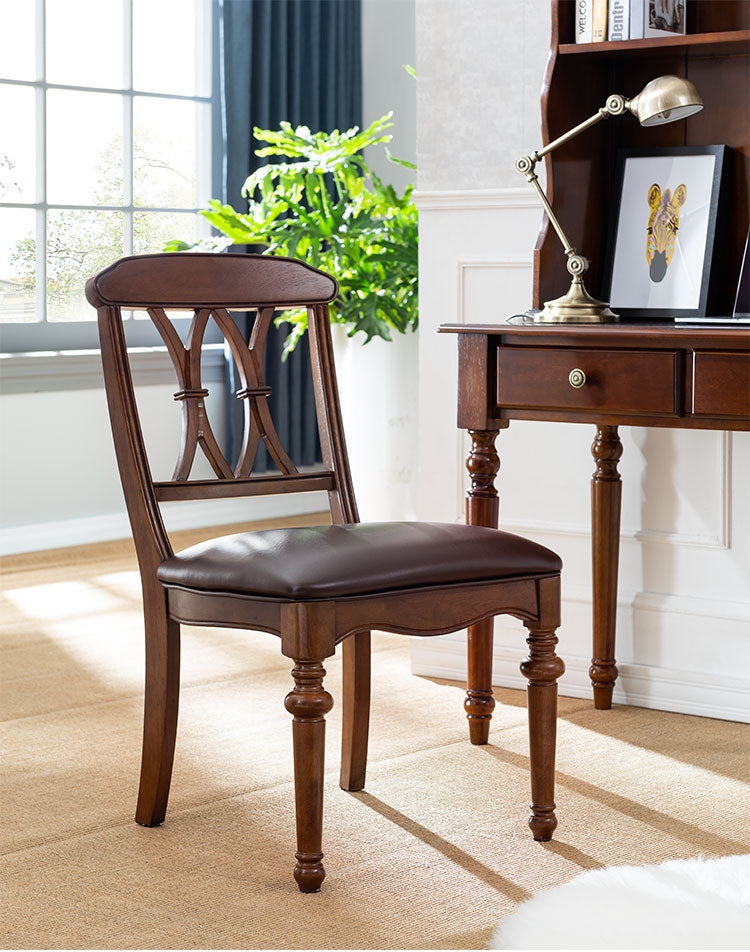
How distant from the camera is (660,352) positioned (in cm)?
197

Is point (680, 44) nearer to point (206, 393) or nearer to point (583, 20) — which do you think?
point (583, 20)

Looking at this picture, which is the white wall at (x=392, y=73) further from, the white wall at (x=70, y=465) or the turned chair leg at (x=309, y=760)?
the turned chair leg at (x=309, y=760)

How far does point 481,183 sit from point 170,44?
7.66 feet

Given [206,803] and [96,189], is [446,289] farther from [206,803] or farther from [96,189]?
[96,189]

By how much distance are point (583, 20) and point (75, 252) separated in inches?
99.3

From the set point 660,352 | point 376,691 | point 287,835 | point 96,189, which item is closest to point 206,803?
point 287,835

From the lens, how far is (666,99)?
2.13 m

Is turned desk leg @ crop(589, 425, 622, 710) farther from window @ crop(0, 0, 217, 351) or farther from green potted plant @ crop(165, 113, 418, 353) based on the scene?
window @ crop(0, 0, 217, 351)

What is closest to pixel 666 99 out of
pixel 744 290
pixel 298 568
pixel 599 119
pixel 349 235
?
pixel 599 119

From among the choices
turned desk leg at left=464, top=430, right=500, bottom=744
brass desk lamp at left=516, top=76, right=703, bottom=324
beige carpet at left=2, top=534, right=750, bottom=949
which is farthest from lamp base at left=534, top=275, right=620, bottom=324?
beige carpet at left=2, top=534, right=750, bottom=949

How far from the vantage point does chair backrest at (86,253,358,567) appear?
72.7 inches

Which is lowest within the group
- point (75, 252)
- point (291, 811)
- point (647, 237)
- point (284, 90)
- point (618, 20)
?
point (291, 811)

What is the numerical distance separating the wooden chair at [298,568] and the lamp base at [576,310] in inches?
15.3

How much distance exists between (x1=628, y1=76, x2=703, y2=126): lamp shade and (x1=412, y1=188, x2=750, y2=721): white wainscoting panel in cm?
46
